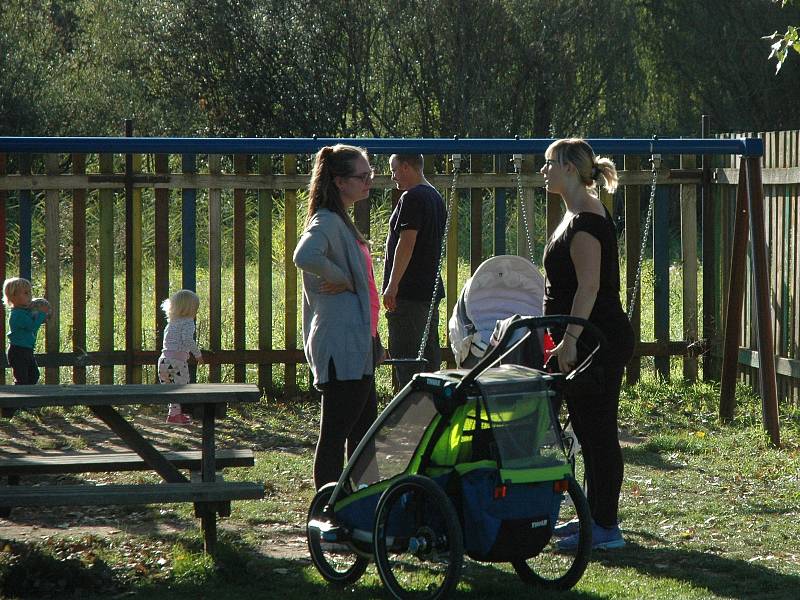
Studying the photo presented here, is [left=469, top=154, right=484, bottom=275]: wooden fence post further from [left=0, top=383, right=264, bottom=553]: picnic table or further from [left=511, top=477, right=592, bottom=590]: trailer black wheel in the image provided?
[left=511, top=477, right=592, bottom=590]: trailer black wheel

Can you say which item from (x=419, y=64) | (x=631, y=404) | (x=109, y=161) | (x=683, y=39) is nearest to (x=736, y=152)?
(x=631, y=404)

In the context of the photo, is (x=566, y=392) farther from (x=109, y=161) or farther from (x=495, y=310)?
(x=109, y=161)

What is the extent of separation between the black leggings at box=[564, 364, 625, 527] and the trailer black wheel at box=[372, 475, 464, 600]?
1.07 metres

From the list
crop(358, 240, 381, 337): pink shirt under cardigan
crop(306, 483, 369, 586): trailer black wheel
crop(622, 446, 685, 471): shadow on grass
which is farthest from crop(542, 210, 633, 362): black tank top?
crop(622, 446, 685, 471): shadow on grass

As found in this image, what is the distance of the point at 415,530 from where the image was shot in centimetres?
470

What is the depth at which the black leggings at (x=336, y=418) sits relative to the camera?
5367 mm

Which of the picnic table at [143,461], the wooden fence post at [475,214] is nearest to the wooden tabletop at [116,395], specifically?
the picnic table at [143,461]

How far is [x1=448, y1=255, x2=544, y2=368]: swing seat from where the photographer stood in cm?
711

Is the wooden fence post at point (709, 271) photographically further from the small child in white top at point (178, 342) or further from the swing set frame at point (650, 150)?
the small child in white top at point (178, 342)

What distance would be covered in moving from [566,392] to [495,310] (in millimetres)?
1882

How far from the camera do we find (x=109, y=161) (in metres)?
9.59

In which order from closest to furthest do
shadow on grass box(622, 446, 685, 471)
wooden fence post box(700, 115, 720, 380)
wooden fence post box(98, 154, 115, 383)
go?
shadow on grass box(622, 446, 685, 471) → wooden fence post box(98, 154, 115, 383) → wooden fence post box(700, 115, 720, 380)

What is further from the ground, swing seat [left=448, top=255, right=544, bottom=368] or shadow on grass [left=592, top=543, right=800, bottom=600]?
swing seat [left=448, top=255, right=544, bottom=368]

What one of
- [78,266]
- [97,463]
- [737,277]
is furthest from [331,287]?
[78,266]
